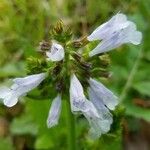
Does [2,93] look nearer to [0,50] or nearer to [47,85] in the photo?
[47,85]

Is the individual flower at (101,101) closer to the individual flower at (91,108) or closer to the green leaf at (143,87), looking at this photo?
the individual flower at (91,108)

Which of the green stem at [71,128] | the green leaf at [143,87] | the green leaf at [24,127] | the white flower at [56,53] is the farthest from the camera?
the green leaf at [24,127]

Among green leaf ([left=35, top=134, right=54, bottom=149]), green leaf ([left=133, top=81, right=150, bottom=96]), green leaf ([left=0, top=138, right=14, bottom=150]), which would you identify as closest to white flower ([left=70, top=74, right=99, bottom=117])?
green leaf ([left=35, top=134, right=54, bottom=149])

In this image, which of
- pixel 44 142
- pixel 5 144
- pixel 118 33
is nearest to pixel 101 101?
pixel 118 33

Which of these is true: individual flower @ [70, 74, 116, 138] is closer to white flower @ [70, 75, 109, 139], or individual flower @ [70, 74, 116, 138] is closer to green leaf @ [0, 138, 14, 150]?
white flower @ [70, 75, 109, 139]

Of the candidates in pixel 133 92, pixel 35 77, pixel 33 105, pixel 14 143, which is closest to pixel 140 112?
pixel 133 92

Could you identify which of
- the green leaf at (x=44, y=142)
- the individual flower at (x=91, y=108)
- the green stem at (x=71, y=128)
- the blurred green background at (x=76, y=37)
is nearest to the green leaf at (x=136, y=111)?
the blurred green background at (x=76, y=37)

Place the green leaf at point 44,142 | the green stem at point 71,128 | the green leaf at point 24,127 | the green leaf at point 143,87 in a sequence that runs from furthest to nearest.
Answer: the green leaf at point 24,127
the green leaf at point 143,87
the green leaf at point 44,142
the green stem at point 71,128
